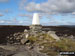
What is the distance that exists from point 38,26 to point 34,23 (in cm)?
144

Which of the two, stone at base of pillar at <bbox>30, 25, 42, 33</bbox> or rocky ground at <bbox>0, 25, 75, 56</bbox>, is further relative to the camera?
stone at base of pillar at <bbox>30, 25, 42, 33</bbox>

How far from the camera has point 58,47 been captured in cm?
1922


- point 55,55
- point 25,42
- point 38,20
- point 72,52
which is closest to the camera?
point 55,55

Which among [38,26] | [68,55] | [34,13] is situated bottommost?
[68,55]

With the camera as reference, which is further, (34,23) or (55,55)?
(34,23)

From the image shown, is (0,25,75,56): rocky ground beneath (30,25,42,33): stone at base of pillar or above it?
beneath

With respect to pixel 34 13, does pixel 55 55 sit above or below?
below

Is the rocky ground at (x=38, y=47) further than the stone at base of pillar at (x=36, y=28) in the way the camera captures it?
No

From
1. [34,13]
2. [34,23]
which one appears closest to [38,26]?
[34,23]

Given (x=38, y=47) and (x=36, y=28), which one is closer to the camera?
(x=38, y=47)

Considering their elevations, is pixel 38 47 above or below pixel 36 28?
below

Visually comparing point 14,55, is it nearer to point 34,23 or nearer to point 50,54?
point 50,54

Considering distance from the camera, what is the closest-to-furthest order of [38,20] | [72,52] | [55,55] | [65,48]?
[55,55] < [72,52] < [65,48] < [38,20]

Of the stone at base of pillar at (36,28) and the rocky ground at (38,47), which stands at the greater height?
the stone at base of pillar at (36,28)
